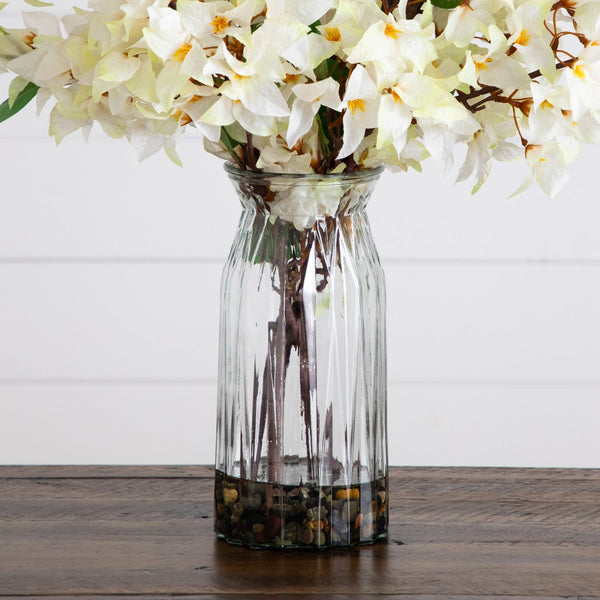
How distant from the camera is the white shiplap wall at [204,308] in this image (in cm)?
175

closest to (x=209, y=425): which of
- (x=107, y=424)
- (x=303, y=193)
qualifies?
(x=107, y=424)

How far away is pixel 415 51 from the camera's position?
63 centimetres

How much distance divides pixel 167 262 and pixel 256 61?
117cm

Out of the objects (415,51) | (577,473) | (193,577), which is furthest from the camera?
(577,473)

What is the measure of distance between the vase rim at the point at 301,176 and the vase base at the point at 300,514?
233mm

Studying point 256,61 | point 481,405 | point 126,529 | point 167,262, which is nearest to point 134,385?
point 167,262

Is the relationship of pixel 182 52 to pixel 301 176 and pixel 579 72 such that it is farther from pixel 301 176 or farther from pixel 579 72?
pixel 579 72

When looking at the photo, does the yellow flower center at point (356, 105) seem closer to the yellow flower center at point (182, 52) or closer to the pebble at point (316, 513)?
the yellow flower center at point (182, 52)

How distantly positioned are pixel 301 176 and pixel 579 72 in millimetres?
203

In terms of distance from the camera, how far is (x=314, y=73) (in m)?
0.70

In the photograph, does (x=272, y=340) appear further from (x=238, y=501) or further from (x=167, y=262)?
A: (x=167, y=262)

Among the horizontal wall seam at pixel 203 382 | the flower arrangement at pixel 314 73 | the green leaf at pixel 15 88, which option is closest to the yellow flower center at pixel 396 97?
the flower arrangement at pixel 314 73

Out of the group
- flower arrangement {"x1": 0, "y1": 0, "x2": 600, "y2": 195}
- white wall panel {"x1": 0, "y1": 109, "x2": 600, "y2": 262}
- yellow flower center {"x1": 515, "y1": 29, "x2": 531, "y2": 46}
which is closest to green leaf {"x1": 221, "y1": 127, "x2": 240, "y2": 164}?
flower arrangement {"x1": 0, "y1": 0, "x2": 600, "y2": 195}

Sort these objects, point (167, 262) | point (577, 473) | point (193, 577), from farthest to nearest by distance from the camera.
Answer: point (167, 262) < point (577, 473) < point (193, 577)
